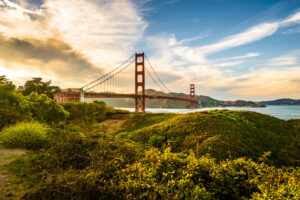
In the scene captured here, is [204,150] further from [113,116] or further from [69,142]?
[113,116]

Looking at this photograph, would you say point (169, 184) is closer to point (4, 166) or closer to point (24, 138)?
point (4, 166)

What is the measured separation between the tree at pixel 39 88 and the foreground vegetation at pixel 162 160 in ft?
19.4

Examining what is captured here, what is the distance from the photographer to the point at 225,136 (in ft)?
20.3

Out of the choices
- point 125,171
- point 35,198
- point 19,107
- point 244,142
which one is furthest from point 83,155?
point 19,107

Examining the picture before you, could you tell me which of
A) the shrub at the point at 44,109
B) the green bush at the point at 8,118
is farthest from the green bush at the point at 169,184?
the shrub at the point at 44,109

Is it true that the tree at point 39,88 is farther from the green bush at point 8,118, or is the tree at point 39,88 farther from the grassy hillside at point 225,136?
the grassy hillside at point 225,136

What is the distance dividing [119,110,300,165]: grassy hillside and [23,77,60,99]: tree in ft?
46.1

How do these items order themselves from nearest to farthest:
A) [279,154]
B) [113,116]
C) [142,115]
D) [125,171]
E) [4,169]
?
[125,171] < [4,169] < [279,154] < [142,115] < [113,116]

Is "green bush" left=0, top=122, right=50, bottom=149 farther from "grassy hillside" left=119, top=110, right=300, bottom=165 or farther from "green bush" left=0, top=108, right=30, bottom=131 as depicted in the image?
"grassy hillside" left=119, top=110, right=300, bottom=165

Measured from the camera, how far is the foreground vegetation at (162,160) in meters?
2.92

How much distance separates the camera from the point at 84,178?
10.2 ft

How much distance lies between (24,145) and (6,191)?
391cm

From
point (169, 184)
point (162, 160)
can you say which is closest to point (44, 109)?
point (162, 160)

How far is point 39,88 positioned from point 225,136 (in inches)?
733
